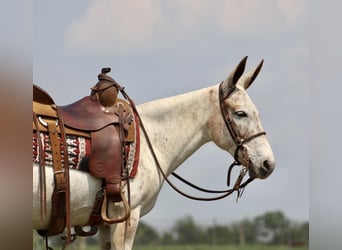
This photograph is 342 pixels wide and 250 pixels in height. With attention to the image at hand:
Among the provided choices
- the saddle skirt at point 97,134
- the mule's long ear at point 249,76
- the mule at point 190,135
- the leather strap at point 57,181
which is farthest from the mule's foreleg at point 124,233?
the mule's long ear at point 249,76

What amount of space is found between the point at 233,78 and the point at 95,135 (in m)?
0.96

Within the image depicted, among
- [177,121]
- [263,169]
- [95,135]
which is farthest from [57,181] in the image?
[263,169]

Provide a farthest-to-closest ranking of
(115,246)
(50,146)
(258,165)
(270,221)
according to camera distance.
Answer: (270,221), (258,165), (115,246), (50,146)

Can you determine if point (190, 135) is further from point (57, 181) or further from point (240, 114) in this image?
point (57, 181)

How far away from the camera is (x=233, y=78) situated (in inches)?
153

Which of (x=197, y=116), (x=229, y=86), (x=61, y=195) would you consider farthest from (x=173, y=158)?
(x=61, y=195)

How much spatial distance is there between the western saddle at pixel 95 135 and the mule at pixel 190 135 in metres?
0.13

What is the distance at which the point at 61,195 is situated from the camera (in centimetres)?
341

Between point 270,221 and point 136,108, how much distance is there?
14750 millimetres

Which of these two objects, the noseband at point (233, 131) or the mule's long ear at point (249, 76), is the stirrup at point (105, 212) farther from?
the mule's long ear at point (249, 76)

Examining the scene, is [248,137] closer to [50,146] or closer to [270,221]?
[50,146]

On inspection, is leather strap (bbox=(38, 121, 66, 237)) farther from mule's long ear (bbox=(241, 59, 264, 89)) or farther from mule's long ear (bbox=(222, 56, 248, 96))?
mule's long ear (bbox=(241, 59, 264, 89))

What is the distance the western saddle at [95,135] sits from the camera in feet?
11.1

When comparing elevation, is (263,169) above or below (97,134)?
below
